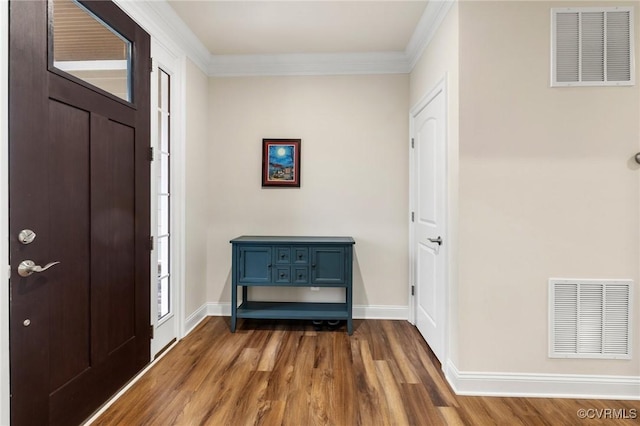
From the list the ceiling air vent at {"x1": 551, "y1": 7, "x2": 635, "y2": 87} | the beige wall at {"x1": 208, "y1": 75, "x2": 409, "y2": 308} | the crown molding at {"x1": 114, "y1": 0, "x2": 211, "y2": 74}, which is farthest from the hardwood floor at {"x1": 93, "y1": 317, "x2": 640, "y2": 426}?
the crown molding at {"x1": 114, "y1": 0, "x2": 211, "y2": 74}

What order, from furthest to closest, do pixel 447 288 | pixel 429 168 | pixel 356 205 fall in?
pixel 356 205 → pixel 429 168 → pixel 447 288

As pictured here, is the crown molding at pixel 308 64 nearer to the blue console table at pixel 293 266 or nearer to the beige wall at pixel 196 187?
the beige wall at pixel 196 187

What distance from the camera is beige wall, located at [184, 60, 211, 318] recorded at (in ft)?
9.33

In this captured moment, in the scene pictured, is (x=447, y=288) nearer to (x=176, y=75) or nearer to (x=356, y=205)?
(x=356, y=205)

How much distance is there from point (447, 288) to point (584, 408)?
0.96 metres

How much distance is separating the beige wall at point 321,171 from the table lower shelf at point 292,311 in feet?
0.56

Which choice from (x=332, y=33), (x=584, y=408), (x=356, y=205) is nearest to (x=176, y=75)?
(x=332, y=33)

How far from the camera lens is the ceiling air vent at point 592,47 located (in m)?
1.90

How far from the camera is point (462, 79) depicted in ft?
6.42

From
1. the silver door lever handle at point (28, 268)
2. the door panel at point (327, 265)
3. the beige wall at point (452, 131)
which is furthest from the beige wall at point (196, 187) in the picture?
the beige wall at point (452, 131)

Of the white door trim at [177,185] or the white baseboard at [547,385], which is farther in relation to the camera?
the white door trim at [177,185]

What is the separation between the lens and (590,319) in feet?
6.30

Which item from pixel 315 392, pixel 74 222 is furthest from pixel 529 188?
pixel 74 222

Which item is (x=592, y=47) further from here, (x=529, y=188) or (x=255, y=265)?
(x=255, y=265)
